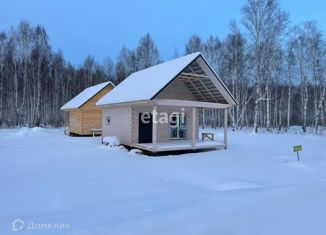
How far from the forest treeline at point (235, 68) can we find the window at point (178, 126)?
30.5 feet

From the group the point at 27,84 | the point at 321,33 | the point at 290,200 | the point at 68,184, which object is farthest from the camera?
the point at 27,84

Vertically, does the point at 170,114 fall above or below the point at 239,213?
above

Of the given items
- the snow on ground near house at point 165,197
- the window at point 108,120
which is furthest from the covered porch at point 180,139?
the window at point 108,120

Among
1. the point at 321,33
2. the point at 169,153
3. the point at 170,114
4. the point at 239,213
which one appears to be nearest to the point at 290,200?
the point at 239,213

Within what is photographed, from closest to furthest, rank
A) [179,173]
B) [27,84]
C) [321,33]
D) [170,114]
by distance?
1. [179,173]
2. [170,114]
3. [321,33]
4. [27,84]

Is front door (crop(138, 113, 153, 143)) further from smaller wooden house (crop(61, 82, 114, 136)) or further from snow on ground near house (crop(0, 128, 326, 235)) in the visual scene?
smaller wooden house (crop(61, 82, 114, 136))

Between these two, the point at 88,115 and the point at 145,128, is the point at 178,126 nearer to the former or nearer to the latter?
the point at 145,128

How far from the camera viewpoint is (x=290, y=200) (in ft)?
16.8

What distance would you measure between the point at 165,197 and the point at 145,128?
344 inches

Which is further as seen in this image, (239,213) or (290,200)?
(290,200)

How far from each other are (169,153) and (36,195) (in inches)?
303

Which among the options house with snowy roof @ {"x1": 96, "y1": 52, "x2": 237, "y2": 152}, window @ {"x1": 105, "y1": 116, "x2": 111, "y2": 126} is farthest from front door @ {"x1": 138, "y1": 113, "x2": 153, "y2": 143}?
window @ {"x1": 105, "y1": 116, "x2": 111, "y2": 126}

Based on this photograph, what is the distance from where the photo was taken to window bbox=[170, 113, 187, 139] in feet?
47.9

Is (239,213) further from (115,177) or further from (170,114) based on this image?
(170,114)
